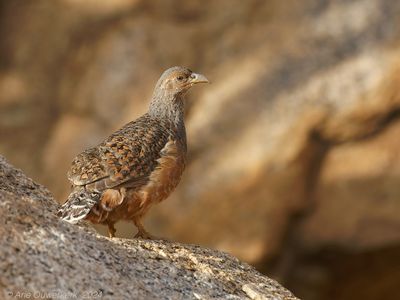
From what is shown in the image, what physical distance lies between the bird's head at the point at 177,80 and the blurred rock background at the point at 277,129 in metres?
3.30

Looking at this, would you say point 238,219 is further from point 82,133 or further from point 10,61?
point 10,61

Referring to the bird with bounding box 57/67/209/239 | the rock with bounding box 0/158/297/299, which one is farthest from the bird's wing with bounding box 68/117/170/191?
the rock with bounding box 0/158/297/299

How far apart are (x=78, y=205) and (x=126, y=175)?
0.61 metres

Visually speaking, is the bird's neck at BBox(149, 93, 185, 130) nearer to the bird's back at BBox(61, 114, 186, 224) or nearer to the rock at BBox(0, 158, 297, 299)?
the bird's back at BBox(61, 114, 186, 224)

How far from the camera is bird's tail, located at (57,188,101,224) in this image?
236 inches

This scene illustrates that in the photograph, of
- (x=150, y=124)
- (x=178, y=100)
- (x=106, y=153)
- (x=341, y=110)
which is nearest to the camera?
(x=106, y=153)

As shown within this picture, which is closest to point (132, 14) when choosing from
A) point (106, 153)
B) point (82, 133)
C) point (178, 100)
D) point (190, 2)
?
point (190, 2)

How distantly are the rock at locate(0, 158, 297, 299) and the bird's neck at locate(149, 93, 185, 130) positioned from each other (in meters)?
2.31

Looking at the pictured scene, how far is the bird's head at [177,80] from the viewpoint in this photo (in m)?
8.38

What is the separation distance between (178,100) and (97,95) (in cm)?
422

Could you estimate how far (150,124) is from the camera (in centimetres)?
768

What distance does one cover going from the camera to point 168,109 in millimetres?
8164

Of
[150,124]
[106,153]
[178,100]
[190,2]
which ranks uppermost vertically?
[190,2]

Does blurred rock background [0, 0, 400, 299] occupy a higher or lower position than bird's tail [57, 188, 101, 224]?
higher
